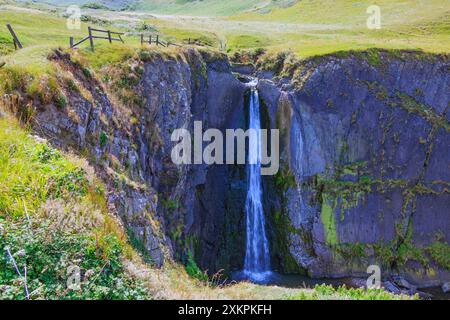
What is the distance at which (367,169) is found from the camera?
3744 cm

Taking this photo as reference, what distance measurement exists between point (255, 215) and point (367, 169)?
12.9 metres

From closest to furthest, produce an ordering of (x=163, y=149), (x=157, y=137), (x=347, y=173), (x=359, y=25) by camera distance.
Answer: (x=157, y=137) < (x=163, y=149) < (x=347, y=173) < (x=359, y=25)

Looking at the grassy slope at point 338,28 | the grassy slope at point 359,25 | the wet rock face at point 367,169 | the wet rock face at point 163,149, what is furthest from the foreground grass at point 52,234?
the grassy slope at point 359,25

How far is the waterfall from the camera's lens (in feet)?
121

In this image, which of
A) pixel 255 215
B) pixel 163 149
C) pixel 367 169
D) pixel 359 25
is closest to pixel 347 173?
pixel 367 169

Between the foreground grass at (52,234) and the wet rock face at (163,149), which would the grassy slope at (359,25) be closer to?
the wet rock face at (163,149)

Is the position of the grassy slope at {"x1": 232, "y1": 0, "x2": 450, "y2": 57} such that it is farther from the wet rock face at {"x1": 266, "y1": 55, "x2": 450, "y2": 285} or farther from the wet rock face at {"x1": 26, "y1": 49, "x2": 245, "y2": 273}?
the wet rock face at {"x1": 26, "y1": 49, "x2": 245, "y2": 273}

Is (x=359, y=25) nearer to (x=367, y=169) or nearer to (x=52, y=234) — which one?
(x=367, y=169)

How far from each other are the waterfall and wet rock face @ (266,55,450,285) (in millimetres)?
3056

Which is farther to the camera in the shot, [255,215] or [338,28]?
[338,28]

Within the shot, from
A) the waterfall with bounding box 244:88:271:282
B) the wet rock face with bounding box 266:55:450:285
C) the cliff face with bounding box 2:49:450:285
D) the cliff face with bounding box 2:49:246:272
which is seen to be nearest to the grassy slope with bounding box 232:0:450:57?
the cliff face with bounding box 2:49:450:285

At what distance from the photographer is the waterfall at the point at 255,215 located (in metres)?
36.8

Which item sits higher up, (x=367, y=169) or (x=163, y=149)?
(x=163, y=149)

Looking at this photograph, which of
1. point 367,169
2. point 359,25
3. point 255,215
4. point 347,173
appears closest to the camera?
point 347,173
